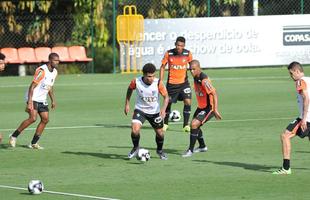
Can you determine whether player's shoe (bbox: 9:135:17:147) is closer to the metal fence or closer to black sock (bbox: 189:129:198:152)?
black sock (bbox: 189:129:198:152)

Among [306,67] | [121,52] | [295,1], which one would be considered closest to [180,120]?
[121,52]

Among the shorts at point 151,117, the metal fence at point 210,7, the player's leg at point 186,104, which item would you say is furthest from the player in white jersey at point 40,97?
the metal fence at point 210,7

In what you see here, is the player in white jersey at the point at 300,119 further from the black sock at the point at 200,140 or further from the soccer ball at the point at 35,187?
the soccer ball at the point at 35,187

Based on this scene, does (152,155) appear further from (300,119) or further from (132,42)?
(132,42)

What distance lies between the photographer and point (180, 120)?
79.6 feet

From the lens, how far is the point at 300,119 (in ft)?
51.1

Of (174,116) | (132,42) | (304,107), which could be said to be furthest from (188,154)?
(132,42)

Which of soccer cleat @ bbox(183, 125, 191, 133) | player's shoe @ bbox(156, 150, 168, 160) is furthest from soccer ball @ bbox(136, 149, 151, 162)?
soccer cleat @ bbox(183, 125, 191, 133)

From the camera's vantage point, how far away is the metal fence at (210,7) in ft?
136

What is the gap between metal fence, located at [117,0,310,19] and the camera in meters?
41.4

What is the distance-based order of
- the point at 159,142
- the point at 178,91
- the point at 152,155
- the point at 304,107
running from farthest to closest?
the point at 178,91 → the point at 152,155 → the point at 159,142 → the point at 304,107

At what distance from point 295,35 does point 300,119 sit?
2513 centimetres

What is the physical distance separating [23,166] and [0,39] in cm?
2469

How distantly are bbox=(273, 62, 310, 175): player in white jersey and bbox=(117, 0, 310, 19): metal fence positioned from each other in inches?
1000
